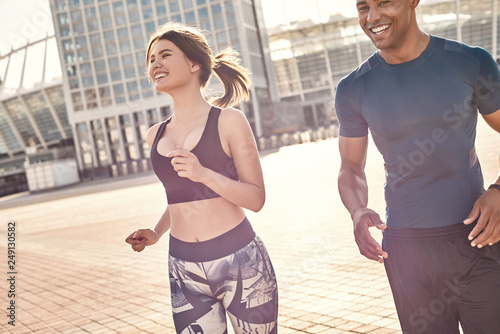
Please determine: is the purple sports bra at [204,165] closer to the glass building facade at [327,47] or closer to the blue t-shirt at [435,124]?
the blue t-shirt at [435,124]

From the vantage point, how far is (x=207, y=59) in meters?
2.33

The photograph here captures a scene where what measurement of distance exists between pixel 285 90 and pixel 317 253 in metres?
76.1

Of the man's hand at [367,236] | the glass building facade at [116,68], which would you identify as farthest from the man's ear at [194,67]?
the glass building facade at [116,68]

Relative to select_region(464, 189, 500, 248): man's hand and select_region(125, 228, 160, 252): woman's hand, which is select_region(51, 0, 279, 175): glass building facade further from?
select_region(464, 189, 500, 248): man's hand

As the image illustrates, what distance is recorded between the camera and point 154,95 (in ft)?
237

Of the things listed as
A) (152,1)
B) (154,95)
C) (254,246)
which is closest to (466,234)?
(254,246)

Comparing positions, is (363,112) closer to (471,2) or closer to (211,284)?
(211,284)

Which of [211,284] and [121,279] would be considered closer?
[211,284]

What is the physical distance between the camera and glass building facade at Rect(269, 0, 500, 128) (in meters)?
75.4

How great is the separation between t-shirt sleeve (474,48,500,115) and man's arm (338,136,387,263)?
0.40 meters

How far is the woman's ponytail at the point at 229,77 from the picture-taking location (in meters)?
2.50

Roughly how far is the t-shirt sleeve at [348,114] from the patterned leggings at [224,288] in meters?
0.52

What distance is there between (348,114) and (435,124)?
1.02ft

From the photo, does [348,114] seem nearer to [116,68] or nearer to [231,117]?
[231,117]
